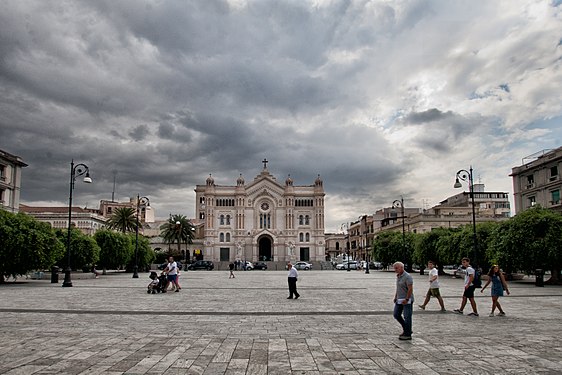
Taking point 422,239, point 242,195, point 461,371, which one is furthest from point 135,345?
point 242,195

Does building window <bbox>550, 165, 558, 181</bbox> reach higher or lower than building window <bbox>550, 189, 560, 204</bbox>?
higher

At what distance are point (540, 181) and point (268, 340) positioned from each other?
4459cm

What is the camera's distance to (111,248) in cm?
4138

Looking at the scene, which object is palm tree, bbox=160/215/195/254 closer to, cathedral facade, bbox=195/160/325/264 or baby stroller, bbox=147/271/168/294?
cathedral facade, bbox=195/160/325/264

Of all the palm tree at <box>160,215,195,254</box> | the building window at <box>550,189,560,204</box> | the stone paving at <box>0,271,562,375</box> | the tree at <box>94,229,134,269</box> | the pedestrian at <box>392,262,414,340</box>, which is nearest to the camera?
the stone paving at <box>0,271,562,375</box>

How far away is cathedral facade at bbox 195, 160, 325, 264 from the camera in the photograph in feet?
270

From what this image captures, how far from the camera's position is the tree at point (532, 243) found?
84.0 ft

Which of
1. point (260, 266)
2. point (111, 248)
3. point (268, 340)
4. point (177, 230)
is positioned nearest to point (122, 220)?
point (177, 230)

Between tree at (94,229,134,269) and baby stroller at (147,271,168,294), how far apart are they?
72.4 feet

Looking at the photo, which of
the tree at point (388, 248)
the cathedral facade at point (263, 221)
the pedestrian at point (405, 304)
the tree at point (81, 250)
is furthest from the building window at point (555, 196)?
the cathedral facade at point (263, 221)

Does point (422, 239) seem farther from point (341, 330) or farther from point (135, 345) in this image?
point (135, 345)

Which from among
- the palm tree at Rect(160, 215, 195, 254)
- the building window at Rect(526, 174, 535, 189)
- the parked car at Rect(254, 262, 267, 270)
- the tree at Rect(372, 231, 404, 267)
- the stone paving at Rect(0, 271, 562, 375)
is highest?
the building window at Rect(526, 174, 535, 189)

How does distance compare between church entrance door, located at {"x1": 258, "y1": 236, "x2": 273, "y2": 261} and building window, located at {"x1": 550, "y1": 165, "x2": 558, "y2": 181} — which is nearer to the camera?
building window, located at {"x1": 550, "y1": 165, "x2": 558, "y2": 181}

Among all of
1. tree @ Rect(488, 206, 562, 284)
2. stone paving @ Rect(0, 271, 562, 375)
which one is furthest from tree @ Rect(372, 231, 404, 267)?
stone paving @ Rect(0, 271, 562, 375)
